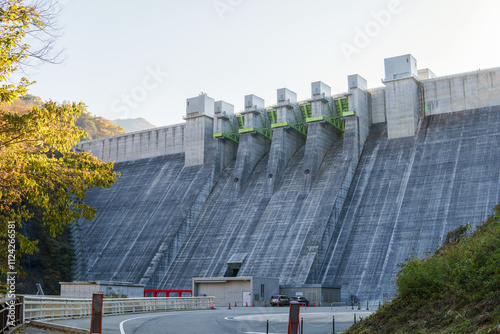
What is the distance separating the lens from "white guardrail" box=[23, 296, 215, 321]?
19788mm

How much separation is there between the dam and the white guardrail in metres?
9.43

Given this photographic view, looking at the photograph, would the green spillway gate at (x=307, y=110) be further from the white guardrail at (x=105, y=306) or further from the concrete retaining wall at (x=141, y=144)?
the white guardrail at (x=105, y=306)

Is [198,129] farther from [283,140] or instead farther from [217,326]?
[217,326]

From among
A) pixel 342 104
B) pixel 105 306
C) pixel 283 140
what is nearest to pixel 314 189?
pixel 283 140

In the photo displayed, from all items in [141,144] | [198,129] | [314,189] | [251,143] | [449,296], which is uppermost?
[141,144]

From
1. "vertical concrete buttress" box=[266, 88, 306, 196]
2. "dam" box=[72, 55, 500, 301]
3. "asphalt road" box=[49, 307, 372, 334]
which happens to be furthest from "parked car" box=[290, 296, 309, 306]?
"vertical concrete buttress" box=[266, 88, 306, 196]

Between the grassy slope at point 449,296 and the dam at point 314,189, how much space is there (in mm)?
20054

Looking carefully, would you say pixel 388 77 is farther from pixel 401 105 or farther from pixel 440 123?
pixel 440 123

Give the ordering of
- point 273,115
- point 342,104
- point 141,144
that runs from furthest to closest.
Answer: point 141,144
point 273,115
point 342,104

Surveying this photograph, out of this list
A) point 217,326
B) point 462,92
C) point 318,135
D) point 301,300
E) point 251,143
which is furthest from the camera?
point 251,143

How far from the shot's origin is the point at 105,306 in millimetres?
27984

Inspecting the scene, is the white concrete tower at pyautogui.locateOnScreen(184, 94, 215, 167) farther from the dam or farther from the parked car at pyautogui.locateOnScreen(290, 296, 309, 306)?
the parked car at pyautogui.locateOnScreen(290, 296, 309, 306)

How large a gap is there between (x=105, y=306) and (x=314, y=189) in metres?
25.6

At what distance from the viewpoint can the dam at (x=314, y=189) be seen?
1639 inches
